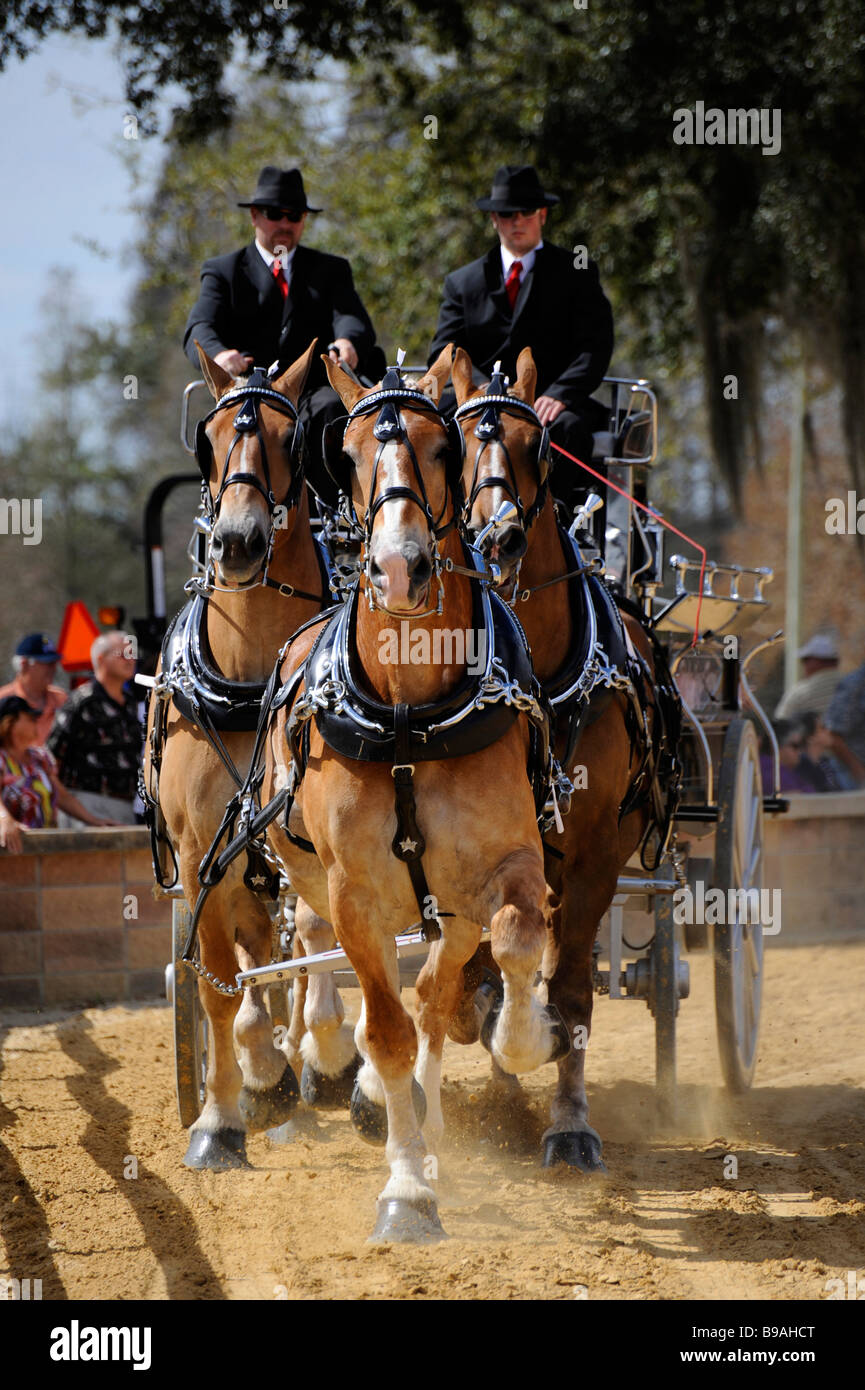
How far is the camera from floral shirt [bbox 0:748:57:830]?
8.56 meters

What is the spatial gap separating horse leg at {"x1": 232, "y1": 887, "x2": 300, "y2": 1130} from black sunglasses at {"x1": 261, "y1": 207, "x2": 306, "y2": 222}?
2560mm

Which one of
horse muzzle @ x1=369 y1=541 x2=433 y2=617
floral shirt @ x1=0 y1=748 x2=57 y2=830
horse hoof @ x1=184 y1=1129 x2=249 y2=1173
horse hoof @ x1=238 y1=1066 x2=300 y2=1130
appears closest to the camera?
horse muzzle @ x1=369 y1=541 x2=433 y2=617

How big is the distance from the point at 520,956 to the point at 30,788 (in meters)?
5.68

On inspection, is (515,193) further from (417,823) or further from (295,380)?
(417,823)

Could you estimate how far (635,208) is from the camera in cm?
1358

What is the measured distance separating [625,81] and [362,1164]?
33.4 feet

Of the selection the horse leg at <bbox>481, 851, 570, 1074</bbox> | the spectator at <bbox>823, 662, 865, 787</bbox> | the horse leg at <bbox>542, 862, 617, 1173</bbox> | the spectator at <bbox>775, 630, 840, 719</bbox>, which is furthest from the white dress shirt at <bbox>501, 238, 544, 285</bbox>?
the spectator at <bbox>775, 630, 840, 719</bbox>

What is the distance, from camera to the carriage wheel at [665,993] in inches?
217

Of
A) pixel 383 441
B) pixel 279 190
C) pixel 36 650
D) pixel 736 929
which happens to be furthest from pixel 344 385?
pixel 36 650

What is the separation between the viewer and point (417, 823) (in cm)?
378

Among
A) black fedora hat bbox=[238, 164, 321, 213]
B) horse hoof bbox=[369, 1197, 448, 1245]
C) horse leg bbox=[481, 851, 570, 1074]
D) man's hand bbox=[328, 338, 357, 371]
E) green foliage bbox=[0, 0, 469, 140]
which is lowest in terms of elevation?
horse hoof bbox=[369, 1197, 448, 1245]

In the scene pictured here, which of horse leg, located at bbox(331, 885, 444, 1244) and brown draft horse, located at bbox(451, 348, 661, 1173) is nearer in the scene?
horse leg, located at bbox(331, 885, 444, 1244)

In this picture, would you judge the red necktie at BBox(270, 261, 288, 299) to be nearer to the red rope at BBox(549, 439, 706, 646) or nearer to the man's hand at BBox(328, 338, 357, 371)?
the man's hand at BBox(328, 338, 357, 371)

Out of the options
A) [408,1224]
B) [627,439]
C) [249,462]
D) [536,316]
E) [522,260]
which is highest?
[522,260]
